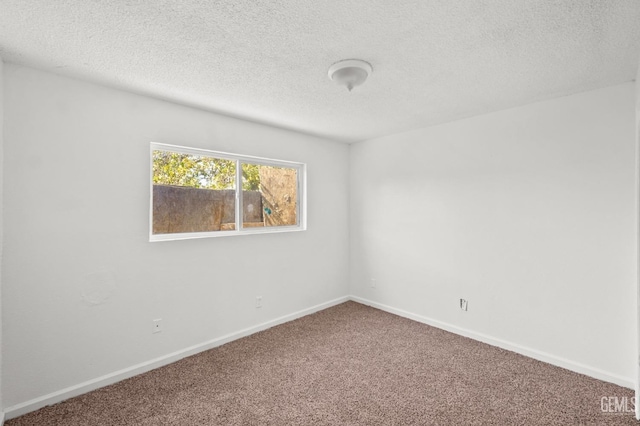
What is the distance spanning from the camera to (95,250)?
227 centimetres

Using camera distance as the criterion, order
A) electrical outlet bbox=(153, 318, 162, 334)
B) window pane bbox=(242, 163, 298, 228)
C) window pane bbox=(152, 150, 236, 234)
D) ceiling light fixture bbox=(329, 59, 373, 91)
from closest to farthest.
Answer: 1. ceiling light fixture bbox=(329, 59, 373, 91)
2. electrical outlet bbox=(153, 318, 162, 334)
3. window pane bbox=(152, 150, 236, 234)
4. window pane bbox=(242, 163, 298, 228)

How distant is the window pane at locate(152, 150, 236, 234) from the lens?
2.72 m

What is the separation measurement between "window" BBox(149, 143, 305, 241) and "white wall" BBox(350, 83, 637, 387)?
1.28 m

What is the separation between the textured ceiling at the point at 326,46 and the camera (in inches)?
56.4

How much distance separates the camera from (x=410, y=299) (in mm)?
3701

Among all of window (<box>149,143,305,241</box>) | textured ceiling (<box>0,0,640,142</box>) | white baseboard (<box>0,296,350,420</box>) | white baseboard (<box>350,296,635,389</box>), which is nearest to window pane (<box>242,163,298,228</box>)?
window (<box>149,143,305,241</box>)

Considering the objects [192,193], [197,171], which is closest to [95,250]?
[192,193]

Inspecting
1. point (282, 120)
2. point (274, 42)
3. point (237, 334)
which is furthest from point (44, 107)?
point (237, 334)

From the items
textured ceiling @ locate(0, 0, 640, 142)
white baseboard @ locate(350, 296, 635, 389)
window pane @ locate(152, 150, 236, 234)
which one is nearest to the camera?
textured ceiling @ locate(0, 0, 640, 142)

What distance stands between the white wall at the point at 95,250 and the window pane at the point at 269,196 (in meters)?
0.30

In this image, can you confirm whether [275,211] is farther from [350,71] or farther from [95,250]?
[350,71]

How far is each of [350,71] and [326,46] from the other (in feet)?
0.86

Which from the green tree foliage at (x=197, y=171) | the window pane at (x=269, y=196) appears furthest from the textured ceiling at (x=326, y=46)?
the window pane at (x=269, y=196)

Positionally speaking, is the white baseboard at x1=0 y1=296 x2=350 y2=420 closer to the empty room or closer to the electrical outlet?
the empty room
